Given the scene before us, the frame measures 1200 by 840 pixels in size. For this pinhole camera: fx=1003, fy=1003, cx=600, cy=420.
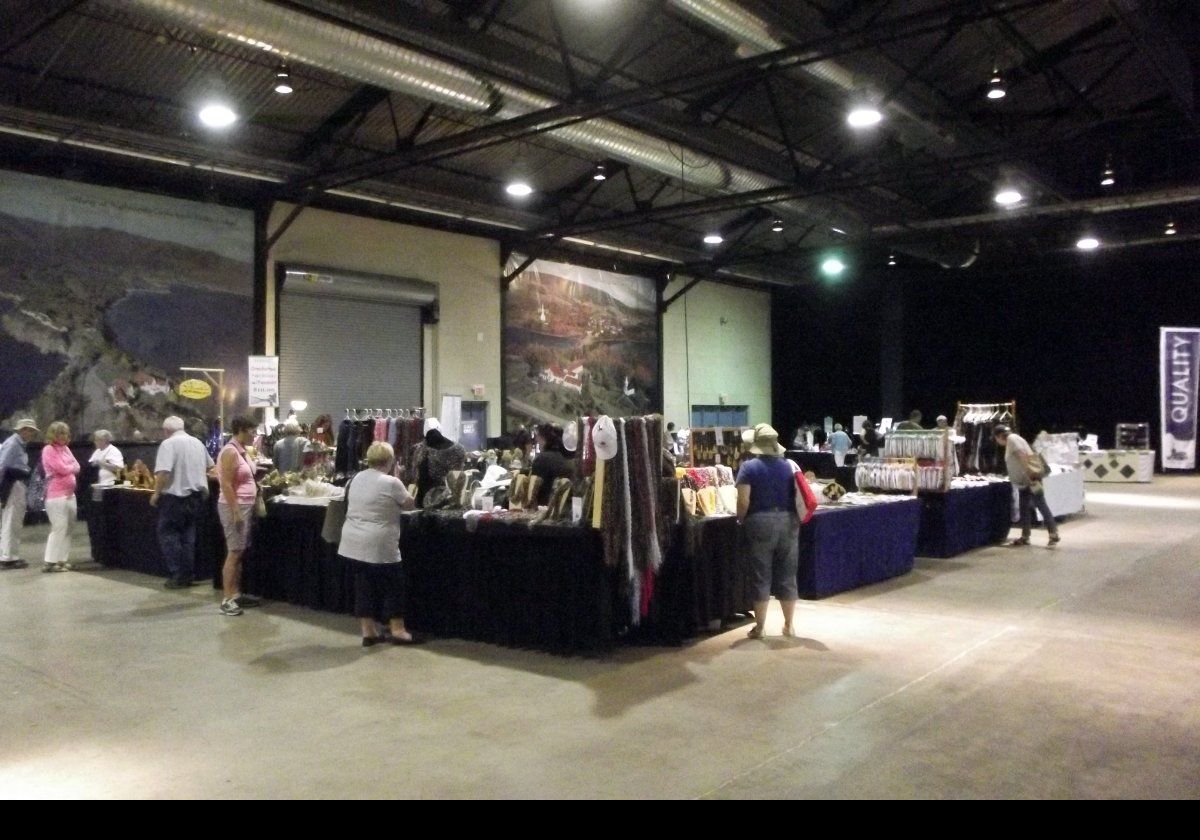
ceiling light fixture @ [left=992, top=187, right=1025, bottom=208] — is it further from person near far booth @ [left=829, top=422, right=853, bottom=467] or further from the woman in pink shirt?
the woman in pink shirt

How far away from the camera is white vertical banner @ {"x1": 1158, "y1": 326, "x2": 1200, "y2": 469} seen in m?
18.8

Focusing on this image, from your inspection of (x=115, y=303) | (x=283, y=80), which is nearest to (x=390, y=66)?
(x=283, y=80)

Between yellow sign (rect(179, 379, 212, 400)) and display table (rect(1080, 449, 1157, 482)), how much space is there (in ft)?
56.4

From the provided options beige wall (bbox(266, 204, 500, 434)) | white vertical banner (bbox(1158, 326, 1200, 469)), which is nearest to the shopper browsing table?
beige wall (bbox(266, 204, 500, 434))

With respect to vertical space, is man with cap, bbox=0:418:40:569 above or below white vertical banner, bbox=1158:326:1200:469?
below

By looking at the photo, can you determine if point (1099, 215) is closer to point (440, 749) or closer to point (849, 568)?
point (849, 568)

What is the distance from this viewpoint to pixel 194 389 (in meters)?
13.6

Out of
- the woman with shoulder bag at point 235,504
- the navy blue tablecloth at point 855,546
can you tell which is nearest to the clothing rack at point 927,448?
the navy blue tablecloth at point 855,546

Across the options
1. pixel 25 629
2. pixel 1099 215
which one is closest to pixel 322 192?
pixel 25 629

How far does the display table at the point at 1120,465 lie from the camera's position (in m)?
21.3

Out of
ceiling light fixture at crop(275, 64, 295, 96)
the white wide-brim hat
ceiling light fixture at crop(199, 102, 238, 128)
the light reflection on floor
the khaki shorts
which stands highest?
ceiling light fixture at crop(275, 64, 295, 96)

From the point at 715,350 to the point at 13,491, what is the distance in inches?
Result: 701

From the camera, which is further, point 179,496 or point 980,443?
point 980,443

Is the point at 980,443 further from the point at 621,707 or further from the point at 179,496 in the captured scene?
the point at 179,496
